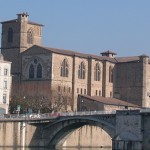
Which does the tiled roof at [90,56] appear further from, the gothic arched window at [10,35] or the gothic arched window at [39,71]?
the gothic arched window at [10,35]

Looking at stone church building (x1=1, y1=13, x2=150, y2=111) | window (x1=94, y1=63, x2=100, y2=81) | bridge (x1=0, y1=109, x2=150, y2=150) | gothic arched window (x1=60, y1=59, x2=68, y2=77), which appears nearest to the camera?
bridge (x1=0, y1=109, x2=150, y2=150)

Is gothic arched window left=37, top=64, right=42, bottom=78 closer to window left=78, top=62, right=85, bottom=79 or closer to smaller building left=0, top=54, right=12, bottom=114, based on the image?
window left=78, top=62, right=85, bottom=79

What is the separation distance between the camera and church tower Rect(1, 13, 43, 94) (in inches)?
5054

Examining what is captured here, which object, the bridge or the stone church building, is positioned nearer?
the bridge

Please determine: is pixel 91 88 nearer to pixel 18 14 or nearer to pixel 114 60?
pixel 114 60

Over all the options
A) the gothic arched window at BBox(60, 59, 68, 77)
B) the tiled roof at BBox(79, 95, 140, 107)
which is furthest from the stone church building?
the tiled roof at BBox(79, 95, 140, 107)

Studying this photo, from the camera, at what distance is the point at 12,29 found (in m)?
131

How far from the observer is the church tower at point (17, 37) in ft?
421

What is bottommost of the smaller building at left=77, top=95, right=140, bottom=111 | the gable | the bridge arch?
the bridge arch

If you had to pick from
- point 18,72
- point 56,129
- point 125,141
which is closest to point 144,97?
point 18,72

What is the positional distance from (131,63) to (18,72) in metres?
23.4

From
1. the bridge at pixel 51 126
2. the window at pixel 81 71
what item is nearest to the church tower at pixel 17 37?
the window at pixel 81 71

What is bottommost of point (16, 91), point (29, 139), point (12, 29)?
point (29, 139)

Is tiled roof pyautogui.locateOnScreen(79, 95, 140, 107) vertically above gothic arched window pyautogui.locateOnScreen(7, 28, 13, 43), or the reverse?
gothic arched window pyautogui.locateOnScreen(7, 28, 13, 43)
